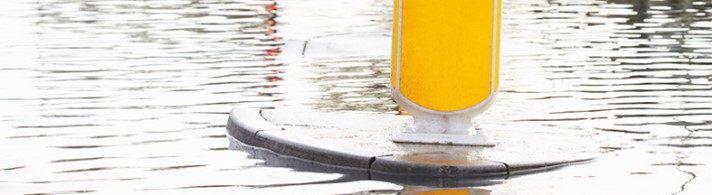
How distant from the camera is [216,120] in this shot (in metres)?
10.0

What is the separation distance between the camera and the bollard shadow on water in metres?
7.39

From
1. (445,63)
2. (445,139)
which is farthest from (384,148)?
(445,63)

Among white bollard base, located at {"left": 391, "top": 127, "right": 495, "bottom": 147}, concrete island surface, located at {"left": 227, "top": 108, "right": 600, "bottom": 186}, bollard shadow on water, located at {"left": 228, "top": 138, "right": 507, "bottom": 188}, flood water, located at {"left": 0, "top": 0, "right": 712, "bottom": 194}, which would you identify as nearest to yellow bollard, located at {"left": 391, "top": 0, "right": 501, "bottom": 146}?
white bollard base, located at {"left": 391, "top": 127, "right": 495, "bottom": 147}

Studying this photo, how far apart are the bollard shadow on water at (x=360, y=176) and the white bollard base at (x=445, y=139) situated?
0.58 meters

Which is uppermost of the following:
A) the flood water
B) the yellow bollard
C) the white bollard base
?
the yellow bollard

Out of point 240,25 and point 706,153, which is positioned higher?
point 706,153

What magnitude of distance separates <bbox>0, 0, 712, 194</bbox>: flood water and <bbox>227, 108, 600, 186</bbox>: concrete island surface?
129mm

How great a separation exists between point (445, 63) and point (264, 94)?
3.63 meters

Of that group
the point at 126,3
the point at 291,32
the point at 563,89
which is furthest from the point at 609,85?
the point at 126,3

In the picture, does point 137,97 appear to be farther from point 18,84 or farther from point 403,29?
point 403,29

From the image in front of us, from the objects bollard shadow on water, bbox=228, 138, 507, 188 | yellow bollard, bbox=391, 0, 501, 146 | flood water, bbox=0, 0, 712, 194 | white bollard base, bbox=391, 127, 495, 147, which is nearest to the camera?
bollard shadow on water, bbox=228, 138, 507, 188

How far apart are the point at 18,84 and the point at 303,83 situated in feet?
6.91

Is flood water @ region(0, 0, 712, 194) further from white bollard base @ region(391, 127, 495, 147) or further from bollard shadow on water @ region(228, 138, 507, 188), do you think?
white bollard base @ region(391, 127, 495, 147)

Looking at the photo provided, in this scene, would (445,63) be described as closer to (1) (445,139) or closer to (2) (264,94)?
(1) (445,139)
